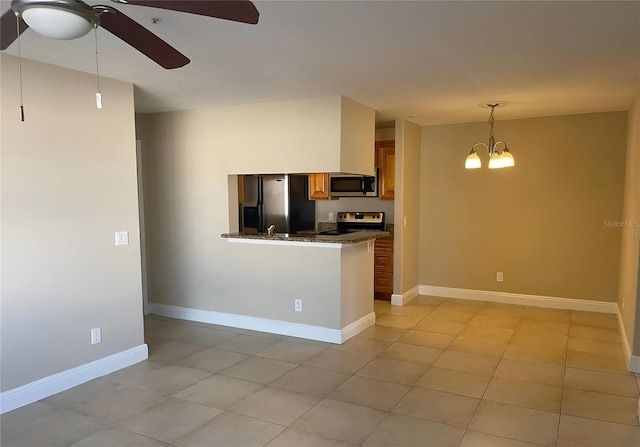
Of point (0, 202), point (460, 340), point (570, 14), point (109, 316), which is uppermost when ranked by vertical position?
point (570, 14)

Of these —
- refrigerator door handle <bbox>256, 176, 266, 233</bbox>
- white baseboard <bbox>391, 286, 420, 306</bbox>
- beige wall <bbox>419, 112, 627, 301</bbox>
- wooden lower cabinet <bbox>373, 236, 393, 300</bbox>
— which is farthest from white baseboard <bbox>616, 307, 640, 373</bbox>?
refrigerator door handle <bbox>256, 176, 266, 233</bbox>

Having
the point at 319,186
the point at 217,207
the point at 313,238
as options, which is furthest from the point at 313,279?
the point at 319,186

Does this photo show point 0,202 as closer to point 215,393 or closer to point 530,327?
point 215,393

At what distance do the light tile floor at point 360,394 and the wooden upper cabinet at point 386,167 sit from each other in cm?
209

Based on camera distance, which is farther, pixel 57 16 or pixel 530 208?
pixel 530 208

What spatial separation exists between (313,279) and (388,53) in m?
2.33

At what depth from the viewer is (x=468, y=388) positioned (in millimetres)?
3359

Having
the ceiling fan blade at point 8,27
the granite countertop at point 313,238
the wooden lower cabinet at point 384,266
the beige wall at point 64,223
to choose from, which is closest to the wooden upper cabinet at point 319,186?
the wooden lower cabinet at point 384,266

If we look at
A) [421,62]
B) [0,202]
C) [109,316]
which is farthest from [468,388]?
[0,202]

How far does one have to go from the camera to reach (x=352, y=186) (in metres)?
6.14

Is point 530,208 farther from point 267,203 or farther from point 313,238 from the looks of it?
point 267,203

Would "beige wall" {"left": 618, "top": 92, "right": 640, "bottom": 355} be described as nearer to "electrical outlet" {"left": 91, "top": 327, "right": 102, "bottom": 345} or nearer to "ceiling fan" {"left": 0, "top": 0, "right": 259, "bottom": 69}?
"ceiling fan" {"left": 0, "top": 0, "right": 259, "bottom": 69}

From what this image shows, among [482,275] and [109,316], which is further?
[482,275]

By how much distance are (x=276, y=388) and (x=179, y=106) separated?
3.09 m
